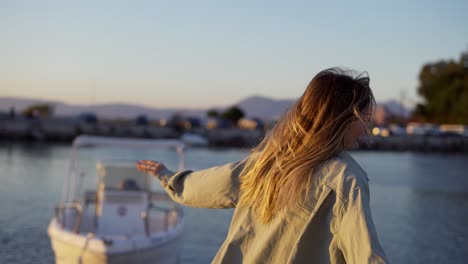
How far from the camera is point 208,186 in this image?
2404mm

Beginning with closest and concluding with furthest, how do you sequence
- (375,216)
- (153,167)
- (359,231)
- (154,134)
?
1. (359,231)
2. (153,167)
3. (375,216)
4. (154,134)

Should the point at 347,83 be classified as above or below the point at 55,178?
above

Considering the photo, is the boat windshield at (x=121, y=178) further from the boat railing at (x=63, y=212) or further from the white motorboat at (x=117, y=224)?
the boat railing at (x=63, y=212)

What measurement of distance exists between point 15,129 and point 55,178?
4646cm

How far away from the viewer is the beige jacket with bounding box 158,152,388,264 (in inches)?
77.7

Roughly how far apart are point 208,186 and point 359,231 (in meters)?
0.67

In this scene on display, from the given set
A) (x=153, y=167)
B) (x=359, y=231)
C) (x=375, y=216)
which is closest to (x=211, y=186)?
(x=153, y=167)

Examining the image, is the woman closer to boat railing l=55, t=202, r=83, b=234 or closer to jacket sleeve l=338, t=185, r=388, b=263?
jacket sleeve l=338, t=185, r=388, b=263

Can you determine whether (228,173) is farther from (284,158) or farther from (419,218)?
(419,218)

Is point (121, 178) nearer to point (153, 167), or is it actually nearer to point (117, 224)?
point (117, 224)

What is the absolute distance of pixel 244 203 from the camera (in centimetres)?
230

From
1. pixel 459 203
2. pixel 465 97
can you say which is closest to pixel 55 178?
pixel 459 203

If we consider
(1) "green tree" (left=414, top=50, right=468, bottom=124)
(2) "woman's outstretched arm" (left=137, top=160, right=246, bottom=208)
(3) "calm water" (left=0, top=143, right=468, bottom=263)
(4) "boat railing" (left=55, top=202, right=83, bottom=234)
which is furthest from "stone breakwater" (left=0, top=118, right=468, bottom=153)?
(2) "woman's outstretched arm" (left=137, top=160, right=246, bottom=208)

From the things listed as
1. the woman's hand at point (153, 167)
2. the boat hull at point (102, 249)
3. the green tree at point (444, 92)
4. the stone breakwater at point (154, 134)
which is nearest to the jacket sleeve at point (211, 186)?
the woman's hand at point (153, 167)
